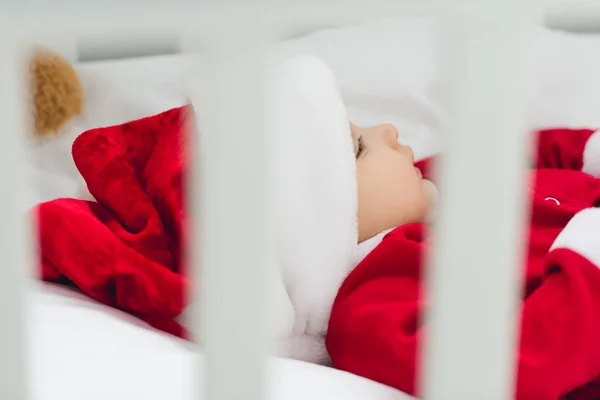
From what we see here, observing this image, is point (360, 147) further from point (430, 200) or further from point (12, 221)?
point (12, 221)

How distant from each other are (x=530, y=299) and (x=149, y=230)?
15.5 inches

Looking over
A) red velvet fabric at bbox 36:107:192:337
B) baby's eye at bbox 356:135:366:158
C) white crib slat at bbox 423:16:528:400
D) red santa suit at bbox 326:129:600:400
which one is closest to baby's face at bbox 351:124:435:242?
baby's eye at bbox 356:135:366:158

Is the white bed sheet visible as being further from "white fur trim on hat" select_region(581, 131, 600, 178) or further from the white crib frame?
"white fur trim on hat" select_region(581, 131, 600, 178)

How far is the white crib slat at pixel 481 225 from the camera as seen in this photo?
0.71ft

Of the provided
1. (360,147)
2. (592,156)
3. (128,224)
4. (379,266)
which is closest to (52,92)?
(128,224)

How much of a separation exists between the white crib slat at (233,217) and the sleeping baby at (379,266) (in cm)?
24

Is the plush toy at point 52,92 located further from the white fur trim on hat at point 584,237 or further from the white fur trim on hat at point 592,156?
the white fur trim on hat at point 592,156

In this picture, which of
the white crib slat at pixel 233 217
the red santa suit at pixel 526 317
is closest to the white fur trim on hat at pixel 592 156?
the red santa suit at pixel 526 317

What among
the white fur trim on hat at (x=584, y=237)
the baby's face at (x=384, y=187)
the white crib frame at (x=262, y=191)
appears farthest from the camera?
the baby's face at (x=384, y=187)

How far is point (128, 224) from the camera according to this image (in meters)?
0.70

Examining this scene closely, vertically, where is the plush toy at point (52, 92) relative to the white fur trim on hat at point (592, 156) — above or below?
above

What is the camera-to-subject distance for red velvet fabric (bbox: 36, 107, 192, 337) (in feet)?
2.00

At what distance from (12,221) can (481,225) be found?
176mm

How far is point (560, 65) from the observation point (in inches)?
42.2
